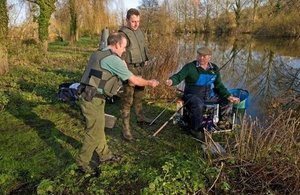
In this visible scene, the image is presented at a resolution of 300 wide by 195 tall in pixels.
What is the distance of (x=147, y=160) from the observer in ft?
14.9

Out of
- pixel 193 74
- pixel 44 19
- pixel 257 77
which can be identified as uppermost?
pixel 44 19

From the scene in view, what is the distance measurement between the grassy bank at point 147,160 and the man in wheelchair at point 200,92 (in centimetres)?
30

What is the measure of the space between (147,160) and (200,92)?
1.77 m

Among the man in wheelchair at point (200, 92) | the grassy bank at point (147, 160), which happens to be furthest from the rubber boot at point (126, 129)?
the man in wheelchair at point (200, 92)

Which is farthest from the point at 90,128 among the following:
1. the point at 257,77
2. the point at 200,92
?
the point at 257,77

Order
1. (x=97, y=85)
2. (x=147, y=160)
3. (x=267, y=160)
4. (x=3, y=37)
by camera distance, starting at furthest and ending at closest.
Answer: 1. (x=3, y=37)
2. (x=147, y=160)
3. (x=97, y=85)
4. (x=267, y=160)

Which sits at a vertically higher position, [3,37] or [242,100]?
[3,37]

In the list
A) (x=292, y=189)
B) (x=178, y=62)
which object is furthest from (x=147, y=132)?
(x=178, y=62)

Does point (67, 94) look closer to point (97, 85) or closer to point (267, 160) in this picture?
point (97, 85)

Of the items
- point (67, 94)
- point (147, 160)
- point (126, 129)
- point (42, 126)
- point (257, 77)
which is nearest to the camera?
point (147, 160)

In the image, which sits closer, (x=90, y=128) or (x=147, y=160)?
(x=90, y=128)

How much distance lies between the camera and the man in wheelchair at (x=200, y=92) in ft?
18.0

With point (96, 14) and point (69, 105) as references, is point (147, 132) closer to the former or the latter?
point (69, 105)

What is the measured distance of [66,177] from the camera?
390 cm
